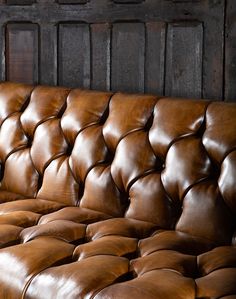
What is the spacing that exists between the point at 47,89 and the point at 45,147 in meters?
0.28

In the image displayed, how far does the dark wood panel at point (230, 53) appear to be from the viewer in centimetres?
249

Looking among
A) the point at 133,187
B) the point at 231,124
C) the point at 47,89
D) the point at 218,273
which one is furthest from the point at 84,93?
the point at 218,273

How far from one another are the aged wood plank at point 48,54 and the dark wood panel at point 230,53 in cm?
87

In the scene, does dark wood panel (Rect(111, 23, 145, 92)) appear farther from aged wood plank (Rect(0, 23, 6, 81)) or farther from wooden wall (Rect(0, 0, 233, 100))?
aged wood plank (Rect(0, 23, 6, 81))

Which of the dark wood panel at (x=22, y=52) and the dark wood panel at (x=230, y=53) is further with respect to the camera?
the dark wood panel at (x=22, y=52)

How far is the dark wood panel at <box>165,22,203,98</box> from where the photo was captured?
102 inches

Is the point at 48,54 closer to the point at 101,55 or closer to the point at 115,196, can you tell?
the point at 101,55

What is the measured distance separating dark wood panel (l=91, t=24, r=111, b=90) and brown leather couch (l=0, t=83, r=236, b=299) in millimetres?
222

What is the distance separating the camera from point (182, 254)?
76.9 inches

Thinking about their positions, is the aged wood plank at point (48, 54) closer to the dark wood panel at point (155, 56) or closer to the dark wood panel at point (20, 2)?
the dark wood panel at point (20, 2)

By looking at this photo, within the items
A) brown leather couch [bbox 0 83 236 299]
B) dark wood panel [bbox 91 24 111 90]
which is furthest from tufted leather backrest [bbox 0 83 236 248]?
dark wood panel [bbox 91 24 111 90]

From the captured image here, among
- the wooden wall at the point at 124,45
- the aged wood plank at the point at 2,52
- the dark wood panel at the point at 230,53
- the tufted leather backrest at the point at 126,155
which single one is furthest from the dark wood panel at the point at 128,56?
the aged wood plank at the point at 2,52

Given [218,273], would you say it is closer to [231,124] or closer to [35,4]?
[231,124]

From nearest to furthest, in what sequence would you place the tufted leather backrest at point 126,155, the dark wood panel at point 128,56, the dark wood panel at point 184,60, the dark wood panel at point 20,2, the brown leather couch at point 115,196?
the brown leather couch at point 115,196, the tufted leather backrest at point 126,155, the dark wood panel at point 184,60, the dark wood panel at point 128,56, the dark wood panel at point 20,2
